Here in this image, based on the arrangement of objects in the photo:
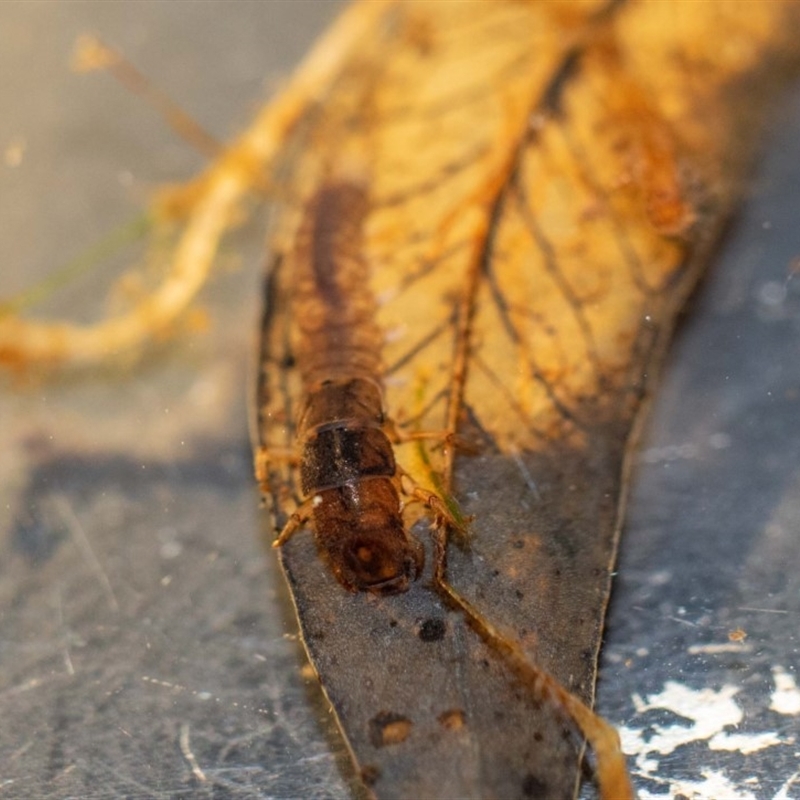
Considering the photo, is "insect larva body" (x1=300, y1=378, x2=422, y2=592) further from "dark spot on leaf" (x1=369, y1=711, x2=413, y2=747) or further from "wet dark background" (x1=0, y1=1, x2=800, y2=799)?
"wet dark background" (x1=0, y1=1, x2=800, y2=799)

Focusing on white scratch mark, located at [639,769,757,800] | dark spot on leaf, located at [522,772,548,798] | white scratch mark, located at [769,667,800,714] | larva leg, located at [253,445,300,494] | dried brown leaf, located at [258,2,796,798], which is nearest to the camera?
dark spot on leaf, located at [522,772,548,798]

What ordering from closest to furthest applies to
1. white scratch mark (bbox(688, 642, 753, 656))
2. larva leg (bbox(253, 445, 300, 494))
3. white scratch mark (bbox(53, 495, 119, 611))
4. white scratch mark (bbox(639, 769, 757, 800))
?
white scratch mark (bbox(639, 769, 757, 800)) < white scratch mark (bbox(688, 642, 753, 656)) < larva leg (bbox(253, 445, 300, 494)) < white scratch mark (bbox(53, 495, 119, 611))

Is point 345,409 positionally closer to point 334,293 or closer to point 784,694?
point 334,293

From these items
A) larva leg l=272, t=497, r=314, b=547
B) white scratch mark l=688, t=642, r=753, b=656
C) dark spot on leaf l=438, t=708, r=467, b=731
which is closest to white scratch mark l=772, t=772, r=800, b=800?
white scratch mark l=688, t=642, r=753, b=656

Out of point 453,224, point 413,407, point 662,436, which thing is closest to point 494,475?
point 413,407

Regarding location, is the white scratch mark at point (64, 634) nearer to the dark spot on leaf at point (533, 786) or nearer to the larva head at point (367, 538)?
the larva head at point (367, 538)

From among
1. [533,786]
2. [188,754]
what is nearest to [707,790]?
[533,786]
